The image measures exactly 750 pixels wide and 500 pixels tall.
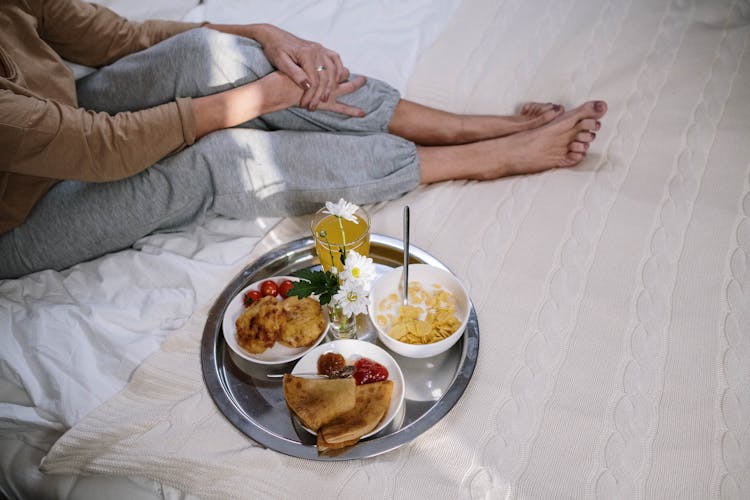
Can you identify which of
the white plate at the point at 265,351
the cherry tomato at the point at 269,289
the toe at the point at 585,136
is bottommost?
the white plate at the point at 265,351

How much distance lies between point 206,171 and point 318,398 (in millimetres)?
575

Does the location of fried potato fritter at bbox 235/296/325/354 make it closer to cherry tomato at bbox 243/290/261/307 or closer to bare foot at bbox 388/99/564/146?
cherry tomato at bbox 243/290/261/307

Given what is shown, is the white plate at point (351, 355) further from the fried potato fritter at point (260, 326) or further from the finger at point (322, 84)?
the finger at point (322, 84)

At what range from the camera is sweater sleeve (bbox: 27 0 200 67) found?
123cm

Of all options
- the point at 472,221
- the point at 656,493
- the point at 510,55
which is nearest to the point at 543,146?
the point at 472,221

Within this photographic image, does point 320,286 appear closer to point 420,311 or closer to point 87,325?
point 420,311

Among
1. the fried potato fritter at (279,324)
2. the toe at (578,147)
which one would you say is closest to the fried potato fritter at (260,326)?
the fried potato fritter at (279,324)

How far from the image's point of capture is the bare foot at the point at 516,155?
4.30 ft

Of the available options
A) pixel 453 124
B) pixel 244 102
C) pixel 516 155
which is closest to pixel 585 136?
pixel 516 155

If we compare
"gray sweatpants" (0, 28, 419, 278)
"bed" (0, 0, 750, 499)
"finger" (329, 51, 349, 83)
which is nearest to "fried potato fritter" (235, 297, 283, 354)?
"bed" (0, 0, 750, 499)

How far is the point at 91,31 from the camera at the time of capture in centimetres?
130

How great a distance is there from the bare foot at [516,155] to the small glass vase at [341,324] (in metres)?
0.47

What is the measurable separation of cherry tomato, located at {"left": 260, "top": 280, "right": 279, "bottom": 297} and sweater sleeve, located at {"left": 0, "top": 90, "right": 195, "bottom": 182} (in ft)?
1.14

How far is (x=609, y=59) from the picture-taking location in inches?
61.7
